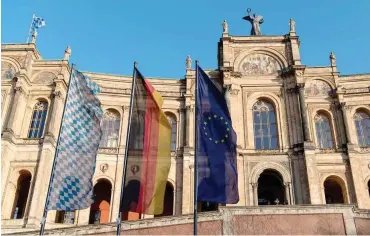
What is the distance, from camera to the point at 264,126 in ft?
109

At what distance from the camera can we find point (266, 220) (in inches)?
747

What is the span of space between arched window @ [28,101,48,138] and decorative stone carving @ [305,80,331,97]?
2235 centimetres

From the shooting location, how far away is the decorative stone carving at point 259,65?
116 feet

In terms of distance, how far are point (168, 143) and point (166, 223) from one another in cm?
486

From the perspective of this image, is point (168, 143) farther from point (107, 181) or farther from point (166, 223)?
point (107, 181)

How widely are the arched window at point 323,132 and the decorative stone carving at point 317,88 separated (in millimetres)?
1957

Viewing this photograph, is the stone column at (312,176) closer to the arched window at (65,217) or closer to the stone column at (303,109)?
the stone column at (303,109)

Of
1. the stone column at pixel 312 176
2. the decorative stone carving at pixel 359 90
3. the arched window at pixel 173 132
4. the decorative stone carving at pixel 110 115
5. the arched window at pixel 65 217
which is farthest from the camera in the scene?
the decorative stone carving at pixel 110 115

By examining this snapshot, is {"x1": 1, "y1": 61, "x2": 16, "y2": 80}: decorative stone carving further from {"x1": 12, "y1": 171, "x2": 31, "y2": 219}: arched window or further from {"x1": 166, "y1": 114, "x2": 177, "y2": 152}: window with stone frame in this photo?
{"x1": 166, "y1": 114, "x2": 177, "y2": 152}: window with stone frame

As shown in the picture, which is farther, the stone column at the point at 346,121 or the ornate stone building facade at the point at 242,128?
the stone column at the point at 346,121

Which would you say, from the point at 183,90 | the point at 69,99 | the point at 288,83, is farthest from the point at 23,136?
the point at 288,83

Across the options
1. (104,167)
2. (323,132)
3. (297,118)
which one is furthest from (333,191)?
(104,167)

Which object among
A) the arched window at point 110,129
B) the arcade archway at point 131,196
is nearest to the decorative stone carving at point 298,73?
the arched window at point 110,129

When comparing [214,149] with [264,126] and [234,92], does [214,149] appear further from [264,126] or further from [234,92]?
[234,92]
